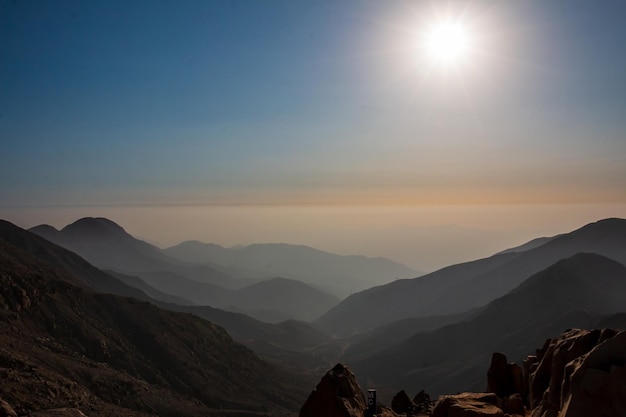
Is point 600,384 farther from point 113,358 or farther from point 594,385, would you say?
point 113,358

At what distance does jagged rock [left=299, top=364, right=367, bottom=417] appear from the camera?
27.5 m

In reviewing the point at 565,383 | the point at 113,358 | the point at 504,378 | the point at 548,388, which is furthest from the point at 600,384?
the point at 113,358

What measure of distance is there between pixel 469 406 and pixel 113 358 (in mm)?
100116

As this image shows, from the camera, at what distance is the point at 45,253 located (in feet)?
623

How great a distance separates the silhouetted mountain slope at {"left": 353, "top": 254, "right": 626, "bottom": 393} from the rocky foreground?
124354 mm

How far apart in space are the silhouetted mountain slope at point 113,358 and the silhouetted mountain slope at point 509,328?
5732 cm

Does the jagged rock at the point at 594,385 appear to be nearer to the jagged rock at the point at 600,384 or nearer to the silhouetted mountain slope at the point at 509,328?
the jagged rock at the point at 600,384

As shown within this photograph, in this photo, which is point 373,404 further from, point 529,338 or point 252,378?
point 529,338

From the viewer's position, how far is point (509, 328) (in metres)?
177

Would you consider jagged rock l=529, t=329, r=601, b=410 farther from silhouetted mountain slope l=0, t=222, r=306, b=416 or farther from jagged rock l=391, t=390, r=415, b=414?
silhouetted mountain slope l=0, t=222, r=306, b=416

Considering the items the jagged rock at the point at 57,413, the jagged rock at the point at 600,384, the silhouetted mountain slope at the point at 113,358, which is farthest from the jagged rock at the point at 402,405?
the silhouetted mountain slope at the point at 113,358

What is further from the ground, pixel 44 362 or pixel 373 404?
pixel 373 404

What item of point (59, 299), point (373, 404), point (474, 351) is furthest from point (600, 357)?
point (474, 351)

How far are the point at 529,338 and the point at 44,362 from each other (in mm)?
143431
